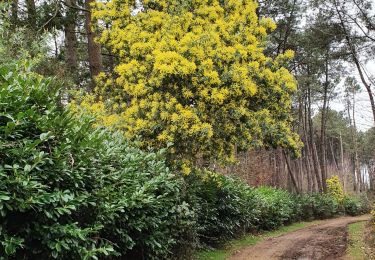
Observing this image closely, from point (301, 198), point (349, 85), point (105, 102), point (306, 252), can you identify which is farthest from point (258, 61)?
point (349, 85)

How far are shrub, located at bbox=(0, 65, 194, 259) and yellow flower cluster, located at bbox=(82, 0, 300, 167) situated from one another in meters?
2.74

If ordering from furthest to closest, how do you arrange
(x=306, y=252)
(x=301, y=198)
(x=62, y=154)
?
(x=301, y=198)
(x=306, y=252)
(x=62, y=154)

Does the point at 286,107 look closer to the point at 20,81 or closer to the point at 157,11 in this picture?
the point at 157,11

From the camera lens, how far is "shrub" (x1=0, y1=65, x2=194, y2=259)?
3434 millimetres

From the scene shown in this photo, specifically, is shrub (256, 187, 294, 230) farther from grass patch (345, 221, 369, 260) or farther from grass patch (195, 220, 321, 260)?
grass patch (345, 221, 369, 260)

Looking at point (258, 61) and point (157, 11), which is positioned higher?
point (157, 11)

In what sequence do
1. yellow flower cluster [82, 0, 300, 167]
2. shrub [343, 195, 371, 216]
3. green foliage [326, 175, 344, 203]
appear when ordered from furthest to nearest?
green foliage [326, 175, 344, 203] < shrub [343, 195, 371, 216] < yellow flower cluster [82, 0, 300, 167]

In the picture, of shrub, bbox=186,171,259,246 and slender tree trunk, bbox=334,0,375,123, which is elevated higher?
slender tree trunk, bbox=334,0,375,123

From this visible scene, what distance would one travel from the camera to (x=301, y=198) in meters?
19.2

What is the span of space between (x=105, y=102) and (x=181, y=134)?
2.77 metres

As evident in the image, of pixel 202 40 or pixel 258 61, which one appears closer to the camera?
pixel 202 40

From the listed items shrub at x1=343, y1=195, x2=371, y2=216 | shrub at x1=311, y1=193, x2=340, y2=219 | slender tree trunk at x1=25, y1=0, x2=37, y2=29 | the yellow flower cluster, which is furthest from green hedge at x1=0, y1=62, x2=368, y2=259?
shrub at x1=343, y1=195, x2=371, y2=216

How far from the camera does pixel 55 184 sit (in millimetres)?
3926

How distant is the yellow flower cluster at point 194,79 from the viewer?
25.9ft
